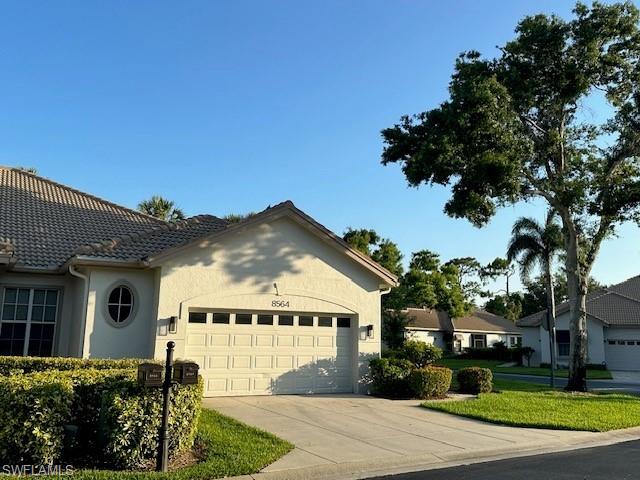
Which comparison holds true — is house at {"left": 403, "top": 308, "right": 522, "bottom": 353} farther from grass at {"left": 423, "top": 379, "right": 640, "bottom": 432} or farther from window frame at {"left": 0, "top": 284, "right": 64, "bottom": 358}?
window frame at {"left": 0, "top": 284, "right": 64, "bottom": 358}

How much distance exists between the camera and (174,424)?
308 inches

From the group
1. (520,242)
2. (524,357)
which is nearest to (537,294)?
(524,357)

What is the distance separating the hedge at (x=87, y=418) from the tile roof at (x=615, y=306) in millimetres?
31159

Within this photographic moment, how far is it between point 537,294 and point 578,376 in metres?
53.3

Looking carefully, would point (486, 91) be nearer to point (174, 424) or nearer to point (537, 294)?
point (174, 424)

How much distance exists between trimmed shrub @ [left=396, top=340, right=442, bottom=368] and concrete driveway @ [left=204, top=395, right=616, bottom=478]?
1.77 m

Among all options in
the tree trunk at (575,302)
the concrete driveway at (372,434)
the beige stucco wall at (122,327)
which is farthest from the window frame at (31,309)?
the tree trunk at (575,302)

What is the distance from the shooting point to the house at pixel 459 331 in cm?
5194

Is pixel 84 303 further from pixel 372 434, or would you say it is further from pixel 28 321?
pixel 372 434

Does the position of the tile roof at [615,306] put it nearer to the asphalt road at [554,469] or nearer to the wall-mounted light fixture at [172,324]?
the asphalt road at [554,469]

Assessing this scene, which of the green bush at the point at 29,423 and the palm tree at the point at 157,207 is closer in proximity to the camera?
→ the green bush at the point at 29,423

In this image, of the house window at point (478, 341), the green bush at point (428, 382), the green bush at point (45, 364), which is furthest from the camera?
the house window at point (478, 341)

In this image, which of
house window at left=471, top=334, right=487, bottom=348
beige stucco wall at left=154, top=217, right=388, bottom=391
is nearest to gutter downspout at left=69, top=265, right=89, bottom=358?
beige stucco wall at left=154, top=217, right=388, bottom=391

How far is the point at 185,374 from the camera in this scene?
24.4 feet
